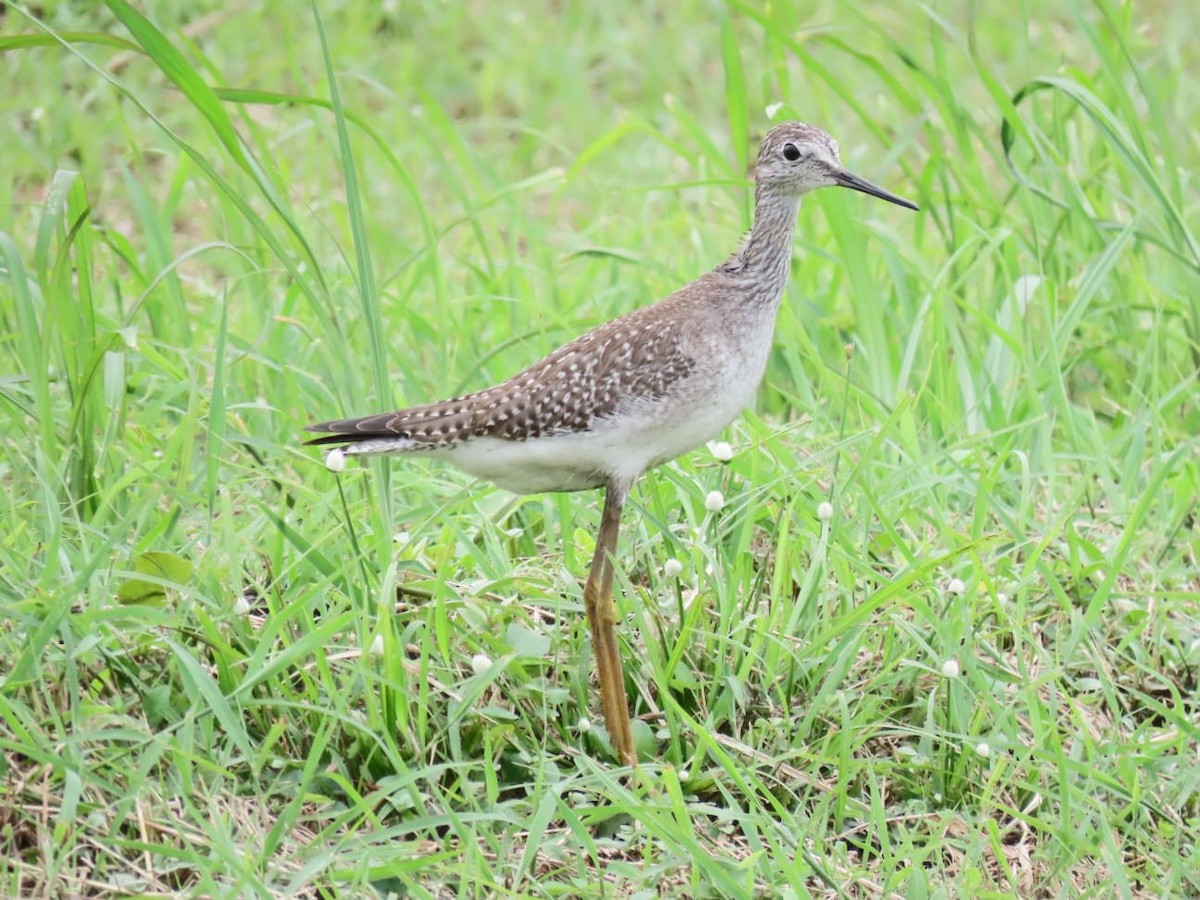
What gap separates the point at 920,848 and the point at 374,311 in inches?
94.5

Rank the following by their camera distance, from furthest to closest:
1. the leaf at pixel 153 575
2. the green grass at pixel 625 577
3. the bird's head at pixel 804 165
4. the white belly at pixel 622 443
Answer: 1. the bird's head at pixel 804 165
2. the white belly at pixel 622 443
3. the leaf at pixel 153 575
4. the green grass at pixel 625 577

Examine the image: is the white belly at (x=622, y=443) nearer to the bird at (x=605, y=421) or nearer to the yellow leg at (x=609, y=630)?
the bird at (x=605, y=421)

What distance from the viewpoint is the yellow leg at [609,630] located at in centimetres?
A: 488

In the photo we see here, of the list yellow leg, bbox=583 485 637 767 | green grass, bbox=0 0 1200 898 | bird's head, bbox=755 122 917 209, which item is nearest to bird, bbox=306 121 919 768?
yellow leg, bbox=583 485 637 767

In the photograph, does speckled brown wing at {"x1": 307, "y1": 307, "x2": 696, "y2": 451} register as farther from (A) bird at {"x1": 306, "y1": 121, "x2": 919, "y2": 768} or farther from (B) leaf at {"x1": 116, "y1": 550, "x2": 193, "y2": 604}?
(B) leaf at {"x1": 116, "y1": 550, "x2": 193, "y2": 604}

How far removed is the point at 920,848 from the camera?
471 cm

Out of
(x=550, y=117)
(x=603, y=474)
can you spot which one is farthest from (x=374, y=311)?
(x=550, y=117)

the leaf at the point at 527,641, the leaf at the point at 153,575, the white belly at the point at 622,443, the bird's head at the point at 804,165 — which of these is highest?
the bird's head at the point at 804,165

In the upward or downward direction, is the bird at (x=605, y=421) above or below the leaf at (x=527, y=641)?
above

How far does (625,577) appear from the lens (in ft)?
16.3

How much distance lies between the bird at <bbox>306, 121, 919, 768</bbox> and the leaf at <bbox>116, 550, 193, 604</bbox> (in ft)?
1.96

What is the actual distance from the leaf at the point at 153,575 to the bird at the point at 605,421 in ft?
1.96

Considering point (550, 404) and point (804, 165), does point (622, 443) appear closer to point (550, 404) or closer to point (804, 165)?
point (550, 404)

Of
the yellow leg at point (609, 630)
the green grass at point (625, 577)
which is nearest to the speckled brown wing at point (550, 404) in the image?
the green grass at point (625, 577)
